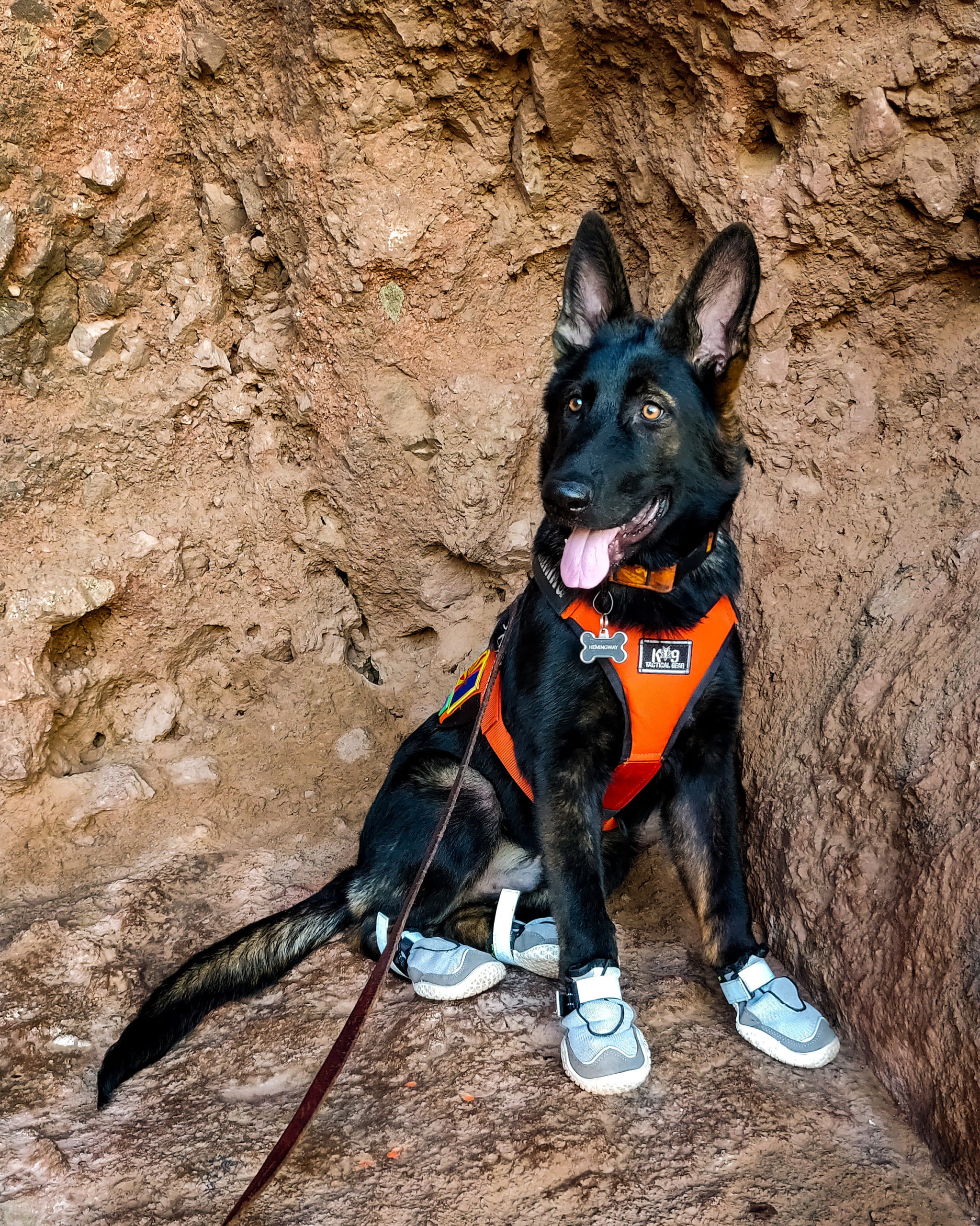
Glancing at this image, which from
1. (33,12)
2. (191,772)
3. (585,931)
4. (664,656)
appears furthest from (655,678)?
(33,12)

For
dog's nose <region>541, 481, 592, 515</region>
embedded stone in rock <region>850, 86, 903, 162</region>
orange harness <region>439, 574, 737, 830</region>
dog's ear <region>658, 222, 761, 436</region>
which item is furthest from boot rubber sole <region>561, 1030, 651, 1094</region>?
embedded stone in rock <region>850, 86, 903, 162</region>

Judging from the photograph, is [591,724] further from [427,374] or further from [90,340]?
[90,340]

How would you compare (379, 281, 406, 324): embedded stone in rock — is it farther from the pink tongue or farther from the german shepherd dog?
the pink tongue

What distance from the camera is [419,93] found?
3.79 m

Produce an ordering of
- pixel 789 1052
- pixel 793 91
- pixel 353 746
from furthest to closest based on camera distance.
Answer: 1. pixel 353 746
2. pixel 793 91
3. pixel 789 1052

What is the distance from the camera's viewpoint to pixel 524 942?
3.13 metres

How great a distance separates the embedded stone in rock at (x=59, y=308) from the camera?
389cm

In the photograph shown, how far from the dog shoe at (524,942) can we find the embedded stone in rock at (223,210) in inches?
116

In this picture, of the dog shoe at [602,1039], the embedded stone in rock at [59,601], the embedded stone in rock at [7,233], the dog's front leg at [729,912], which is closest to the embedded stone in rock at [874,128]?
the dog's front leg at [729,912]

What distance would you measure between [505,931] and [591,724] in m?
0.79

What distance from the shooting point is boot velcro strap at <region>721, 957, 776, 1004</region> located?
2.73 meters

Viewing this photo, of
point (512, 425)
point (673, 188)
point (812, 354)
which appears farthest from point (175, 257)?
point (812, 354)

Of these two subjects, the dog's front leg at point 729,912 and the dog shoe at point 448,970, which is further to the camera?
the dog shoe at point 448,970

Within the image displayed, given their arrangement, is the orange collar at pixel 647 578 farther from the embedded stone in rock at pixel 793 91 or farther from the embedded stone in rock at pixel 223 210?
the embedded stone in rock at pixel 223 210
